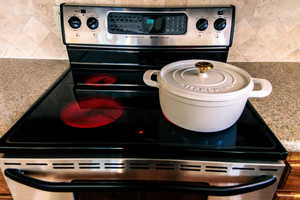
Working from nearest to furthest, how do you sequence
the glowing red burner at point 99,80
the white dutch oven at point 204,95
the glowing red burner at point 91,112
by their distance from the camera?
the white dutch oven at point 204,95, the glowing red burner at point 91,112, the glowing red burner at point 99,80

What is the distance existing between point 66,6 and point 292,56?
1058 mm

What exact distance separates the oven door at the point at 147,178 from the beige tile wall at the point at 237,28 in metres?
0.68

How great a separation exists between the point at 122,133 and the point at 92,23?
21.0 inches

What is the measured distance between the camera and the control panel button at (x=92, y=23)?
96 cm

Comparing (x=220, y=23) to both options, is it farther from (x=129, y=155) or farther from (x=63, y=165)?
(x=63, y=165)

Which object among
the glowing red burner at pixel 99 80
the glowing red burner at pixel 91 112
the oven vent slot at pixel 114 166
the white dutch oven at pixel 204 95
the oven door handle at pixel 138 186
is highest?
the white dutch oven at pixel 204 95

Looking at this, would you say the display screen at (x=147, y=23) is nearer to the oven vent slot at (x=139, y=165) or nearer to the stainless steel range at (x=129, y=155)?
the stainless steel range at (x=129, y=155)

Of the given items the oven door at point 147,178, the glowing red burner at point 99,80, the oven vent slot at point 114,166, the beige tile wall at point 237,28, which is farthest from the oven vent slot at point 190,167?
the beige tile wall at point 237,28

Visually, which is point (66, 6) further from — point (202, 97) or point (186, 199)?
point (186, 199)

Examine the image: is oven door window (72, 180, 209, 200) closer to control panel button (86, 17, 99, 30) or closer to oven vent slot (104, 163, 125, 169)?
oven vent slot (104, 163, 125, 169)

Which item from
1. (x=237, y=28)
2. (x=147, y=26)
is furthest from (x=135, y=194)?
(x=237, y=28)

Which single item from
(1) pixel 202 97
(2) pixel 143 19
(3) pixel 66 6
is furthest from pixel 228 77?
(3) pixel 66 6

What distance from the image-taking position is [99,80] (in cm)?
97

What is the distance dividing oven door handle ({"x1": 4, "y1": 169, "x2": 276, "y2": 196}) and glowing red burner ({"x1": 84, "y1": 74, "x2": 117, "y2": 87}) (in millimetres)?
420
